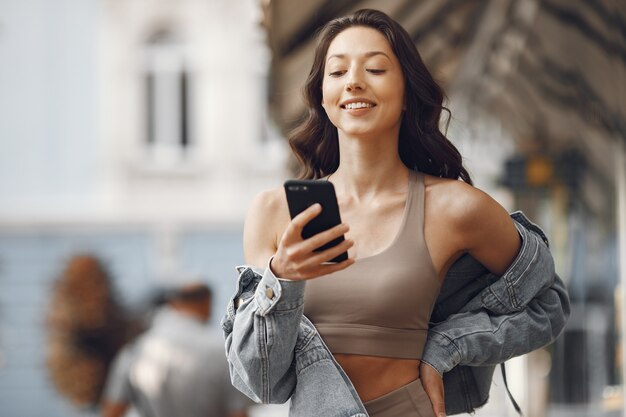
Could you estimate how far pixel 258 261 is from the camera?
223 centimetres

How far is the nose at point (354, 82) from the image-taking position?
222 centimetres

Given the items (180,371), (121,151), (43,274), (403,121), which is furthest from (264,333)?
(43,274)

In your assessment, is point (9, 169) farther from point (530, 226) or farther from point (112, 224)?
point (530, 226)

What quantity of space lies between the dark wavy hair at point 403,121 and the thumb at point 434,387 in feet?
1.32

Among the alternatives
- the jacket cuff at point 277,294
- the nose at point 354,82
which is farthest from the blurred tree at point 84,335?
the jacket cuff at point 277,294

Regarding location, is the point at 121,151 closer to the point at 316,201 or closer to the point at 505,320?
the point at 505,320

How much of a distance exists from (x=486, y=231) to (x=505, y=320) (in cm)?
19

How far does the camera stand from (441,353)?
7.43ft

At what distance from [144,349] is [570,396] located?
381 centimetres

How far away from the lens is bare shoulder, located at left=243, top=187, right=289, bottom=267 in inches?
88.5

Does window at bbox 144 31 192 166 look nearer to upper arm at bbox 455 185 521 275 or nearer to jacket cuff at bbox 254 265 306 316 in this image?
upper arm at bbox 455 185 521 275

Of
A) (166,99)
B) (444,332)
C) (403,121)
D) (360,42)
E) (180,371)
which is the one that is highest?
(360,42)

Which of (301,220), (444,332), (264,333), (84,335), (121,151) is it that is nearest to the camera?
(301,220)

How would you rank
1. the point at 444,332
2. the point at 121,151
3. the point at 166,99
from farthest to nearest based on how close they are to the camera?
the point at 166,99 < the point at 121,151 < the point at 444,332
